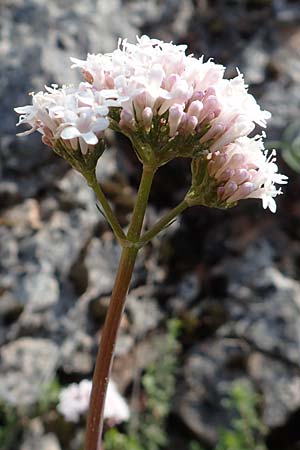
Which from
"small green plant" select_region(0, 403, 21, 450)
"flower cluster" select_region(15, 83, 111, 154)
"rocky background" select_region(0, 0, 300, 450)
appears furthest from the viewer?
"rocky background" select_region(0, 0, 300, 450)

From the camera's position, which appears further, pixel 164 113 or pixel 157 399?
pixel 157 399

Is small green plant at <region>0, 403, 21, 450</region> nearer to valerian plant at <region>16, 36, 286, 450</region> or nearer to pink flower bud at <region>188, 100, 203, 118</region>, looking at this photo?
valerian plant at <region>16, 36, 286, 450</region>

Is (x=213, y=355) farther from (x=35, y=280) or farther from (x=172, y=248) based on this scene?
(x=35, y=280)

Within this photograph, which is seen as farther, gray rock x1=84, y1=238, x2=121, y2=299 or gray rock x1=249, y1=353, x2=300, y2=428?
gray rock x1=84, y1=238, x2=121, y2=299

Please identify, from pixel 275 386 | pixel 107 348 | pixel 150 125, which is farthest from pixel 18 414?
pixel 150 125

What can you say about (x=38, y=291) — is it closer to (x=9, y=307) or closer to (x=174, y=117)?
(x=9, y=307)

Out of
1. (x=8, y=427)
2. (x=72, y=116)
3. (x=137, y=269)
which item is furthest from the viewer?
(x=137, y=269)

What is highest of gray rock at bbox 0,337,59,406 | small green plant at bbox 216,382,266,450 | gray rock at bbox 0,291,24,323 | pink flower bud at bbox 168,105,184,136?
gray rock at bbox 0,291,24,323

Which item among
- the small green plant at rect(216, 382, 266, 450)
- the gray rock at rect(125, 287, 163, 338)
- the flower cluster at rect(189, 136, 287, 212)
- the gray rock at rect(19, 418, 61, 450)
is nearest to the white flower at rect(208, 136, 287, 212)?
the flower cluster at rect(189, 136, 287, 212)
